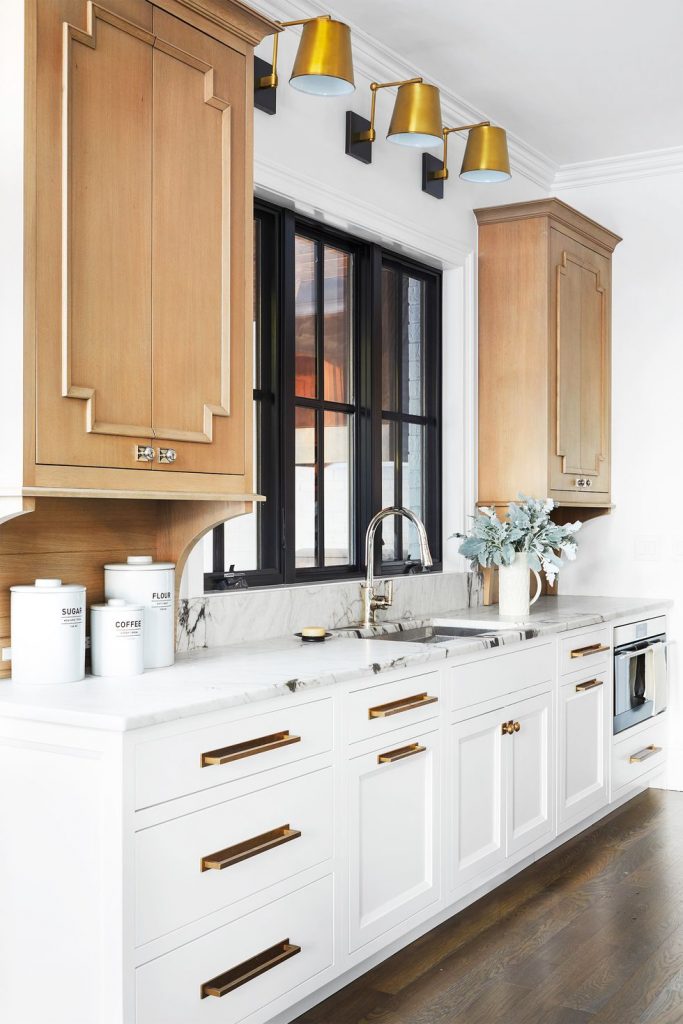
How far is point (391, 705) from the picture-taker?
2.73 meters

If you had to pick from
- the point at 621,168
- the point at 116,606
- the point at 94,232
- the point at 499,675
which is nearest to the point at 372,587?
the point at 499,675

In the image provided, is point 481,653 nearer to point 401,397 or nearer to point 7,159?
point 401,397

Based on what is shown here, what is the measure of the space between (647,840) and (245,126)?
2848 millimetres

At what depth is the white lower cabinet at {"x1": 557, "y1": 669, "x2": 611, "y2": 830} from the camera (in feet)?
12.2

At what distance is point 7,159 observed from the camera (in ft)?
6.55

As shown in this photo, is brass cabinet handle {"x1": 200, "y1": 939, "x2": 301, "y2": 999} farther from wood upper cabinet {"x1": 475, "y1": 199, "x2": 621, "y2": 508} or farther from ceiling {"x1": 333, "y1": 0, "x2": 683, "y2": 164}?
ceiling {"x1": 333, "y1": 0, "x2": 683, "y2": 164}

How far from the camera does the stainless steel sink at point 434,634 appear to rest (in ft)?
11.6

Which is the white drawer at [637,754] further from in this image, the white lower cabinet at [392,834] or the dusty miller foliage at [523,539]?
the white lower cabinet at [392,834]

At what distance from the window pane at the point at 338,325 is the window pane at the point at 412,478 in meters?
0.46

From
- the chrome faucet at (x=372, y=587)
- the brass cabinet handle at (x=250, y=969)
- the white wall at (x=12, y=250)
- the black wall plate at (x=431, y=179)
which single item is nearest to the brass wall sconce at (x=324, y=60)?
the white wall at (x=12, y=250)

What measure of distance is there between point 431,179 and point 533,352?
31.1 inches

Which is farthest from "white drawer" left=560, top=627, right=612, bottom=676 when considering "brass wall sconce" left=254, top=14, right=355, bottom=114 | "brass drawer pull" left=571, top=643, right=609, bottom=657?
"brass wall sconce" left=254, top=14, right=355, bottom=114

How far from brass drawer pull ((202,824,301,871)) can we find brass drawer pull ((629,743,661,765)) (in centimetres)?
235

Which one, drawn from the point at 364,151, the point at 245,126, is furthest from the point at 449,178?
the point at 245,126
